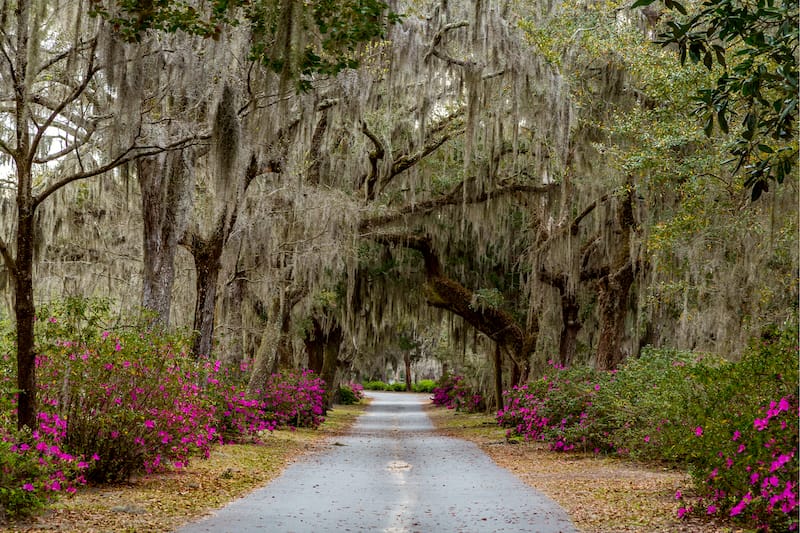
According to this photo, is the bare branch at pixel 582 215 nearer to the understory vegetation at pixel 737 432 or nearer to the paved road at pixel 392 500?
the understory vegetation at pixel 737 432

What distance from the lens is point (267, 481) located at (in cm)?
945

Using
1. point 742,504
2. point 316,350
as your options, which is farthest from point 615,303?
point 316,350

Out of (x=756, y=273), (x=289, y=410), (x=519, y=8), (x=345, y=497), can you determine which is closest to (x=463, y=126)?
(x=519, y=8)

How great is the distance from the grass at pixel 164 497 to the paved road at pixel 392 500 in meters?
0.26

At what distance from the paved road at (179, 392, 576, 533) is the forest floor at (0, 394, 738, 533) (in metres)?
0.26

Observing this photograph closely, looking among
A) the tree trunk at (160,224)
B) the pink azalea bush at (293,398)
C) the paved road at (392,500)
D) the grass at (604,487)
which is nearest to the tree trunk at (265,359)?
the pink azalea bush at (293,398)

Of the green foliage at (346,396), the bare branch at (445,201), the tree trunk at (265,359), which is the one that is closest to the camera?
the bare branch at (445,201)

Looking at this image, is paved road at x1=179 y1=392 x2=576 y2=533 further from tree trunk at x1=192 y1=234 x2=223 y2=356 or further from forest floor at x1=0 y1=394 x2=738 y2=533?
tree trunk at x1=192 y1=234 x2=223 y2=356

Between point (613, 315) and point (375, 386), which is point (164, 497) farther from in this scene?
point (375, 386)

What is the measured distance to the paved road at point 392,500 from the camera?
634 centimetres

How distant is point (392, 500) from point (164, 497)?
205cm

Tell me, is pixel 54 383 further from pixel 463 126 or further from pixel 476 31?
pixel 463 126

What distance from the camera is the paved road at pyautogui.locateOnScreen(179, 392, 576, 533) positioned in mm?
6340

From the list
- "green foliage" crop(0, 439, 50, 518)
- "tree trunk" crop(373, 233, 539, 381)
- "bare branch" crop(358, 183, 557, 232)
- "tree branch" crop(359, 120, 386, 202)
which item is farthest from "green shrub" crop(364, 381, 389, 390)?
"green foliage" crop(0, 439, 50, 518)
